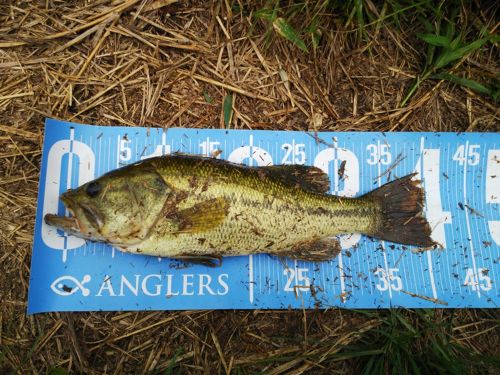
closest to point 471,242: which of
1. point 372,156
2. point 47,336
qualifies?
point 372,156

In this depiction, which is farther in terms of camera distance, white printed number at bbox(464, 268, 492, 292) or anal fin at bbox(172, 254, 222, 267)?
white printed number at bbox(464, 268, 492, 292)

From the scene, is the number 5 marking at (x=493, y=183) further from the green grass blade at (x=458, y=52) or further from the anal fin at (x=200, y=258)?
the anal fin at (x=200, y=258)

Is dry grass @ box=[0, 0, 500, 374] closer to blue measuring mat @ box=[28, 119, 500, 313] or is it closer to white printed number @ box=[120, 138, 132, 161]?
blue measuring mat @ box=[28, 119, 500, 313]

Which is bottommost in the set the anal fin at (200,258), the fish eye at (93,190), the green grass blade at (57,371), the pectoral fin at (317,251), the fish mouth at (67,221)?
the green grass blade at (57,371)

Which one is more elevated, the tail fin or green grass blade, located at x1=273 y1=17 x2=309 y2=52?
green grass blade, located at x1=273 y1=17 x2=309 y2=52

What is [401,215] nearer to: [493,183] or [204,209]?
[493,183]

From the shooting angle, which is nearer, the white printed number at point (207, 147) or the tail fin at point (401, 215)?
the tail fin at point (401, 215)

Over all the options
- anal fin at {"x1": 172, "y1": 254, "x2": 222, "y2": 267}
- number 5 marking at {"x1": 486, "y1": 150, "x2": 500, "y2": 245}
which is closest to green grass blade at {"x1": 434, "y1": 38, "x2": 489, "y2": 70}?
number 5 marking at {"x1": 486, "y1": 150, "x2": 500, "y2": 245}

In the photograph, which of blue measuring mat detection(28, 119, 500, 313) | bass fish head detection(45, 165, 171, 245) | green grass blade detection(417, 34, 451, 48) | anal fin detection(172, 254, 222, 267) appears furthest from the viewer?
green grass blade detection(417, 34, 451, 48)

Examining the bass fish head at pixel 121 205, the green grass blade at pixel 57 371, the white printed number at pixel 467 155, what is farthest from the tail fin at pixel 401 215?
the green grass blade at pixel 57 371
